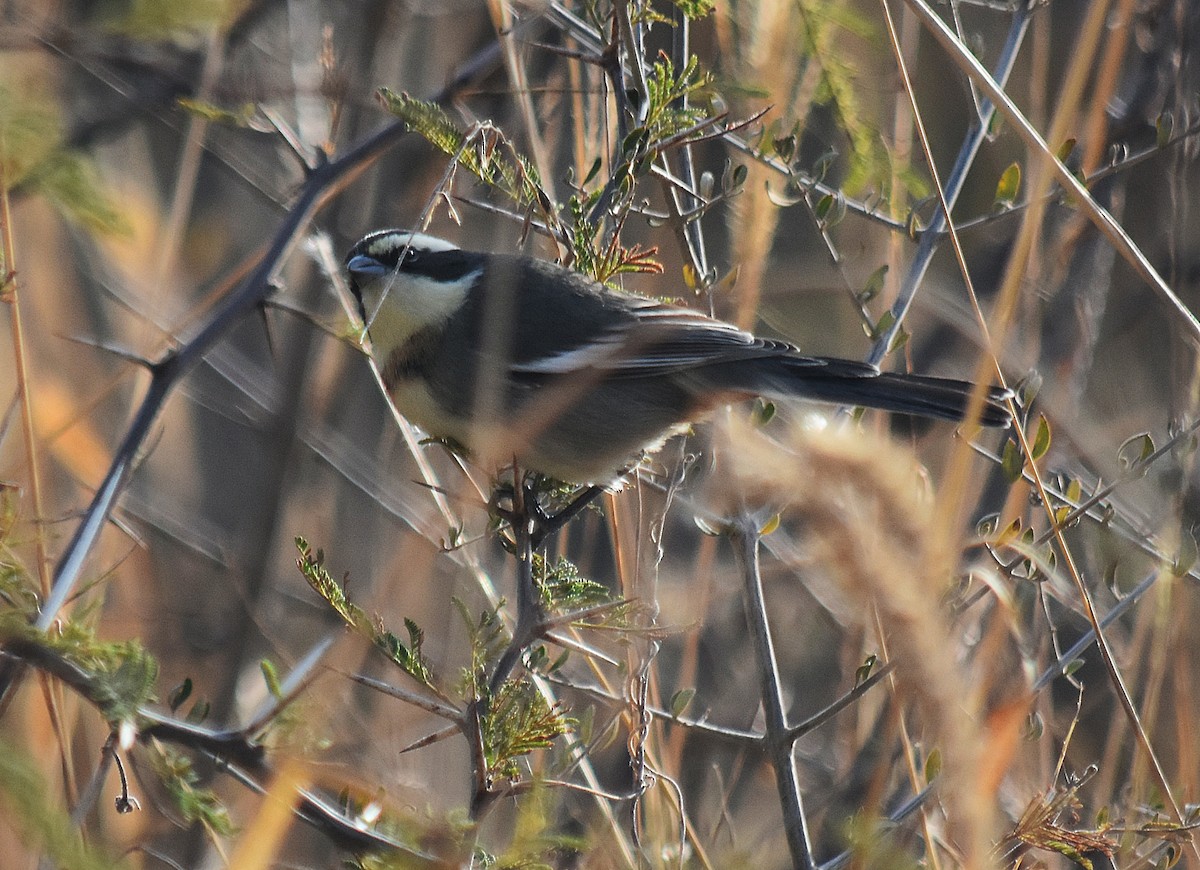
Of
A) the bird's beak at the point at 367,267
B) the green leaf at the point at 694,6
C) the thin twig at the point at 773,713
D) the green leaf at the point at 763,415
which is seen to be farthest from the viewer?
the bird's beak at the point at 367,267

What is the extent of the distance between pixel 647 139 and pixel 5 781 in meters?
1.52

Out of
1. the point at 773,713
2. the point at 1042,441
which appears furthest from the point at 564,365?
the point at 1042,441

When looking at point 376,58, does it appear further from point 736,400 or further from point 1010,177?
point 1010,177

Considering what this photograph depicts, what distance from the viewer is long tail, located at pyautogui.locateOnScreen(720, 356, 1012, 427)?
2.79m

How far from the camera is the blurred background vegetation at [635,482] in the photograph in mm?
1571

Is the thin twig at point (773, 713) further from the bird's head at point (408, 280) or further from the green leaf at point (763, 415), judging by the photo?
the bird's head at point (408, 280)

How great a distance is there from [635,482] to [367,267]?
1115 millimetres

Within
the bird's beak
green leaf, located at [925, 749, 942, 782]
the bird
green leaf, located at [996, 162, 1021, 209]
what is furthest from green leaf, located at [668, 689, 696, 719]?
the bird's beak

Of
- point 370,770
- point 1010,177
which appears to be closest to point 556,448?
point 370,770

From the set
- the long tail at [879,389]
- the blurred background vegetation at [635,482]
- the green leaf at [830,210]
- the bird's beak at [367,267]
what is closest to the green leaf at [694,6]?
the blurred background vegetation at [635,482]

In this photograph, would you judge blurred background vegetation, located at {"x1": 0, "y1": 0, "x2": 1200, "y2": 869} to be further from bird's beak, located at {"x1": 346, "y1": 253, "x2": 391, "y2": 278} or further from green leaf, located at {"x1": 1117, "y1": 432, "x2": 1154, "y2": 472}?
bird's beak, located at {"x1": 346, "y1": 253, "x2": 391, "y2": 278}

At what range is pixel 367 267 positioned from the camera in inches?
132

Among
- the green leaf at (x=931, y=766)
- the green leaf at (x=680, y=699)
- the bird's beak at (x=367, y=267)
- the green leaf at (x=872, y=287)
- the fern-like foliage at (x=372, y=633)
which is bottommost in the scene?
the green leaf at (x=680, y=699)

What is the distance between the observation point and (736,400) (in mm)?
3309
